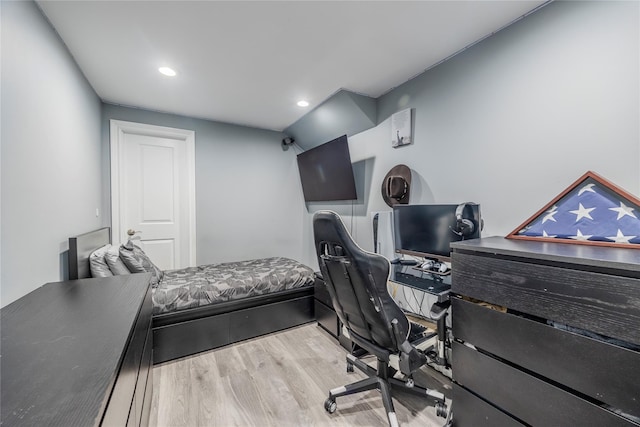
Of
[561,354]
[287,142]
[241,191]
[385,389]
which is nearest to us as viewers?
[561,354]

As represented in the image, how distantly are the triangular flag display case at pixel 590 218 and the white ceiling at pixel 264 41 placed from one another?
118 centimetres

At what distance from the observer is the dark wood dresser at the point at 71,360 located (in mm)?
583

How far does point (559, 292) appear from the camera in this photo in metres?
0.98

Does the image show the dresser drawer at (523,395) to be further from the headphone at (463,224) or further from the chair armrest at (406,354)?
the headphone at (463,224)

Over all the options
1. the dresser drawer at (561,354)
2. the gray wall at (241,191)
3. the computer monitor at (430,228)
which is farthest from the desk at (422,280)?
the gray wall at (241,191)

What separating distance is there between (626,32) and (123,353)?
2.58 metres

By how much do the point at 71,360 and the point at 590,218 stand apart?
6.75ft

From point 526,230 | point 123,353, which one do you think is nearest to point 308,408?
point 123,353

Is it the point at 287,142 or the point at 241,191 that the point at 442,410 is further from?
the point at 287,142

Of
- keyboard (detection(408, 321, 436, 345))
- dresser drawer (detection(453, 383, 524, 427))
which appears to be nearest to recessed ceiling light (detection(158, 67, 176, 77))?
keyboard (detection(408, 321, 436, 345))

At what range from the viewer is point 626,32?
1.27m

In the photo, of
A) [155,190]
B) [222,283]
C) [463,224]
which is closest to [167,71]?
[155,190]

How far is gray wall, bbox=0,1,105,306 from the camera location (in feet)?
3.98

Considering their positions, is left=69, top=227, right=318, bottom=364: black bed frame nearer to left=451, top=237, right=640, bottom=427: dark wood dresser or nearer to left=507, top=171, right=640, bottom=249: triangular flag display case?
left=451, top=237, right=640, bottom=427: dark wood dresser
